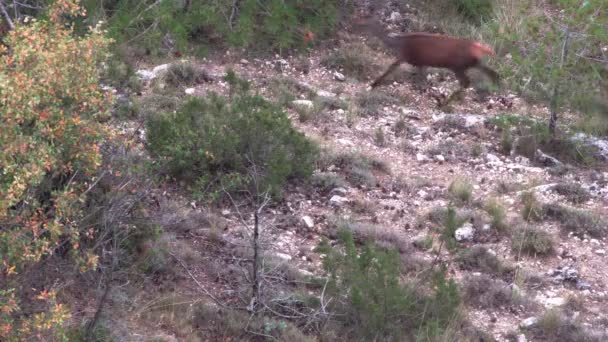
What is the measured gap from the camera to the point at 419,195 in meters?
7.57

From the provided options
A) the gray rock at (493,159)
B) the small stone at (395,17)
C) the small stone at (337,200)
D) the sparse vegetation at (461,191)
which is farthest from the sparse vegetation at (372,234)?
the small stone at (395,17)

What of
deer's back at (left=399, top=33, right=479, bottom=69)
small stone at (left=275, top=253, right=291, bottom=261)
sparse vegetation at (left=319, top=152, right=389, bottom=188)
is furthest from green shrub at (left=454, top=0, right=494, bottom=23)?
small stone at (left=275, top=253, right=291, bottom=261)

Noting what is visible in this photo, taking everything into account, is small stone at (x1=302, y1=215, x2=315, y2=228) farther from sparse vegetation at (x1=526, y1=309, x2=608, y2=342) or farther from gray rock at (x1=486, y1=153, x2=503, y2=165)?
gray rock at (x1=486, y1=153, x2=503, y2=165)

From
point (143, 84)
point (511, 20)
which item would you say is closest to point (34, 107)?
point (143, 84)

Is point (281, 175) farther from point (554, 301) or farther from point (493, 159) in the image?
point (493, 159)

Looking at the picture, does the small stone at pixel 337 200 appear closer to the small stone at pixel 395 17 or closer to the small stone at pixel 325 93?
the small stone at pixel 325 93

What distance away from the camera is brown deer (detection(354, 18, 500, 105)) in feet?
30.3

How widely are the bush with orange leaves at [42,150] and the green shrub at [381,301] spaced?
66.2 inches

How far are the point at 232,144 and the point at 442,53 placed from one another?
3.48 metres

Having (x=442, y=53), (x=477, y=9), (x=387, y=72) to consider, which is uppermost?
(x=442, y=53)

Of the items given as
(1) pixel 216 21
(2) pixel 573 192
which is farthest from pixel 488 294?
(1) pixel 216 21

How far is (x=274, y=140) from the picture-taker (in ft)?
23.0

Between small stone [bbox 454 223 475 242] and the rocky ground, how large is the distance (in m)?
0.01

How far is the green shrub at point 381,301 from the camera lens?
16.5 ft
